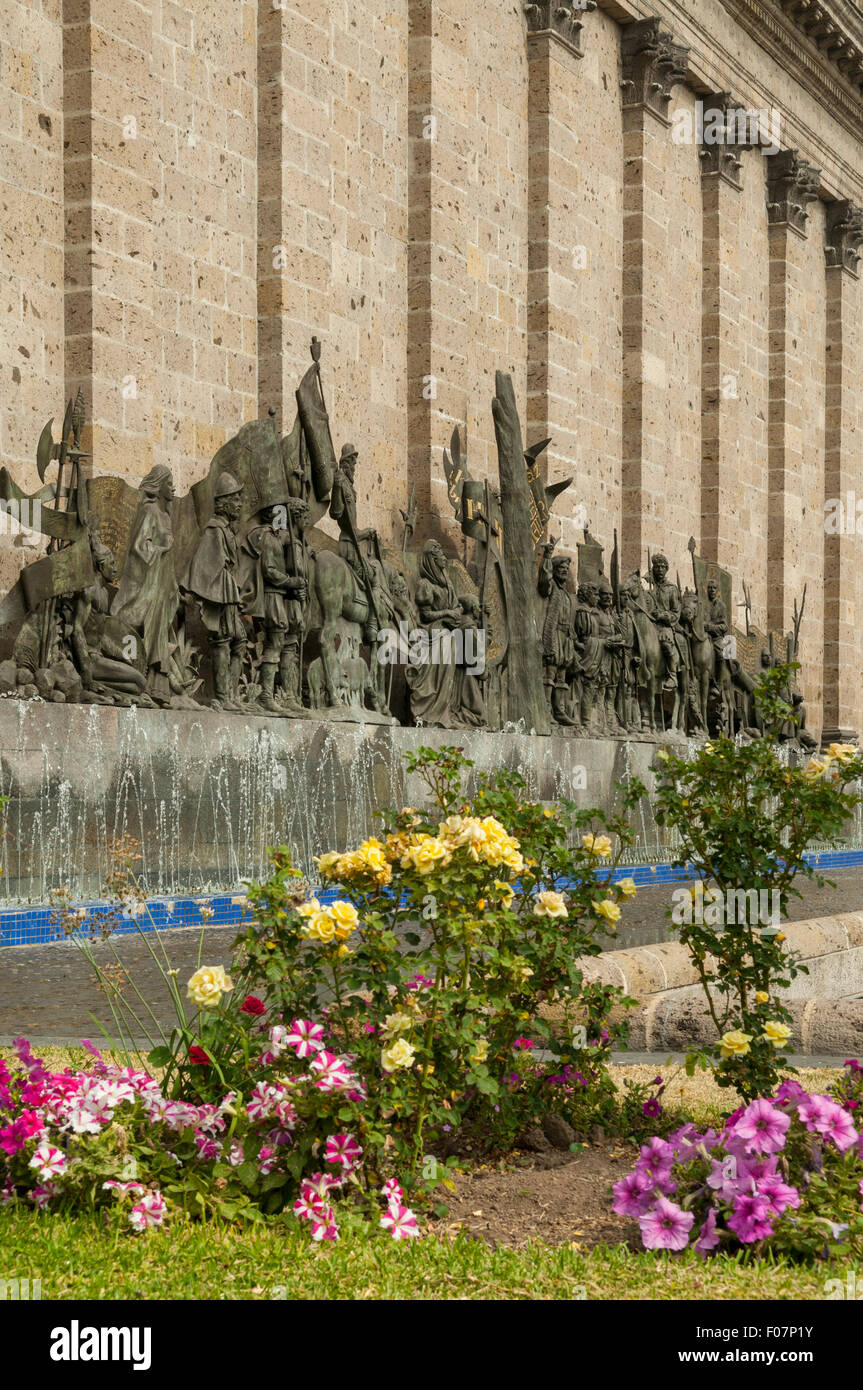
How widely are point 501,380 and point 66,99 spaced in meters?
6.81

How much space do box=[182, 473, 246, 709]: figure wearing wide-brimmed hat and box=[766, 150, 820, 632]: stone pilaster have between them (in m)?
18.6

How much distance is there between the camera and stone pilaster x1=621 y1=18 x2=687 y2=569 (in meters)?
25.7

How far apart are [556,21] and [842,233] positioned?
521 inches

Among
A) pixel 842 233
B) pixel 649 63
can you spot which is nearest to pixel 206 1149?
pixel 649 63

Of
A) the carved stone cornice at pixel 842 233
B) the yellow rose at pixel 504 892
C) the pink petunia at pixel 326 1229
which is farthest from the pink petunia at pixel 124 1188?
the carved stone cornice at pixel 842 233

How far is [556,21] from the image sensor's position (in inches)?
916

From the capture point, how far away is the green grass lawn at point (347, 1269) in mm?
3287

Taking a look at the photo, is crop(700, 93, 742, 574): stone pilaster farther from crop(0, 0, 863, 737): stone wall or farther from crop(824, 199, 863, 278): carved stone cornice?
crop(824, 199, 863, 278): carved stone cornice

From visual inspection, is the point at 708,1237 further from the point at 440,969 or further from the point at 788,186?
the point at 788,186

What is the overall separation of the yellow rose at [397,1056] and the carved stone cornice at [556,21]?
22.0 meters

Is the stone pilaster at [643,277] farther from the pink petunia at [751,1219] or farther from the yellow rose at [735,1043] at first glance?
the pink petunia at [751,1219]

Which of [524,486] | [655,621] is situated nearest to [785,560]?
[655,621]

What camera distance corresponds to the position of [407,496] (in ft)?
66.5

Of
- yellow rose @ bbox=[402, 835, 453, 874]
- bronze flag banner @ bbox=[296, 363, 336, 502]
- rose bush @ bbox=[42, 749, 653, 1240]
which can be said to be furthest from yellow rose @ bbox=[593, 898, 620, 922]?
bronze flag banner @ bbox=[296, 363, 336, 502]
